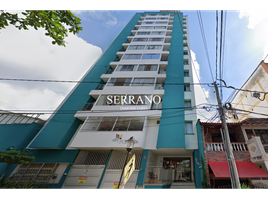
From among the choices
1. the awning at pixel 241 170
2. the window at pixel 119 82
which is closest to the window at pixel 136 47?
the window at pixel 119 82

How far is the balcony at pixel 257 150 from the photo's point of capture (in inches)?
302

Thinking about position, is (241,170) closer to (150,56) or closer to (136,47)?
(150,56)

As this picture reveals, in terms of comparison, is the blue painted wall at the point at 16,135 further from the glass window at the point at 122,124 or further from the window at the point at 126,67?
the window at the point at 126,67

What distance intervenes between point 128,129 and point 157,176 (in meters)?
4.08

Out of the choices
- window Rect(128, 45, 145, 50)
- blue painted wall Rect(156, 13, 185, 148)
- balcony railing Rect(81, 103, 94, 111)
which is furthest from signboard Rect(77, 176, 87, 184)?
window Rect(128, 45, 145, 50)

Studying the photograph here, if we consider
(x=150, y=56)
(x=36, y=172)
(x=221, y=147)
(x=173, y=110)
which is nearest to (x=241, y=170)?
(x=221, y=147)

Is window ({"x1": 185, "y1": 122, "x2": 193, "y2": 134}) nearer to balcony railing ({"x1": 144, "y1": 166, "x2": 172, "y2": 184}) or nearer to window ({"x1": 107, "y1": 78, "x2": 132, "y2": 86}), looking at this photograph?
balcony railing ({"x1": 144, "y1": 166, "x2": 172, "y2": 184})

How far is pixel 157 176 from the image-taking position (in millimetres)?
8898

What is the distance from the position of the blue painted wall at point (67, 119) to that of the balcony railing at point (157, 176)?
24.5ft

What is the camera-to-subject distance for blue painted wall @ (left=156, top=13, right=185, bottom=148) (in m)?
9.93
